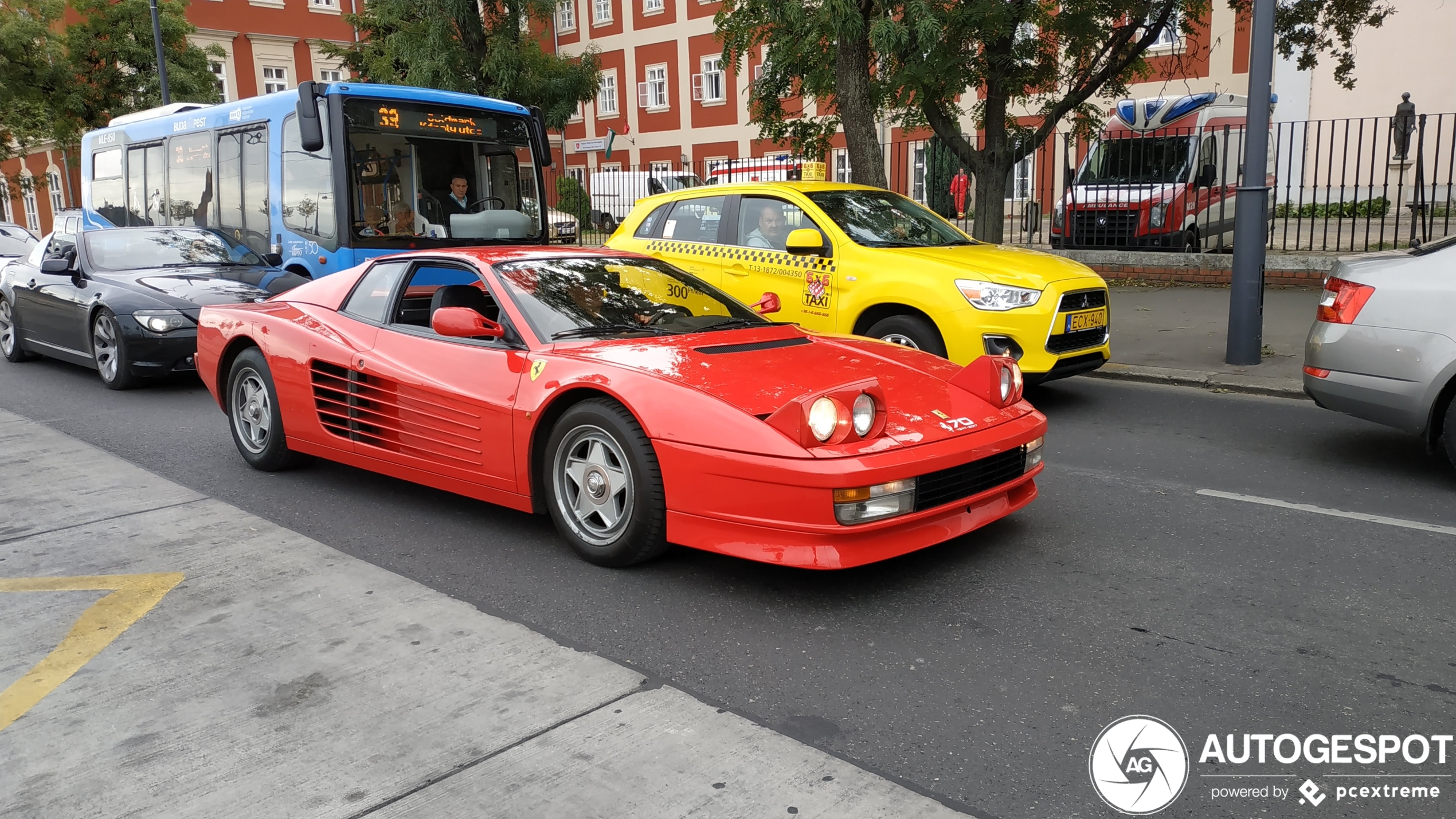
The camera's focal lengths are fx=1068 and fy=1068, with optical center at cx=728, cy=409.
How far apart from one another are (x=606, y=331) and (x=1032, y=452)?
6.35ft

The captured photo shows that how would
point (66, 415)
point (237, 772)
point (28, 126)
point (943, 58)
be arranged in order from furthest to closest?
1. point (28, 126)
2. point (943, 58)
3. point (66, 415)
4. point (237, 772)

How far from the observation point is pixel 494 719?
10.2 feet

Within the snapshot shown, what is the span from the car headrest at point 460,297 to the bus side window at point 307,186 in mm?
5801

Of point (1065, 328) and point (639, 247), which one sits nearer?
point (1065, 328)

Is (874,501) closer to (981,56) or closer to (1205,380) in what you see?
(1205,380)

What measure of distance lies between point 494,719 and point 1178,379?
7.26 metres

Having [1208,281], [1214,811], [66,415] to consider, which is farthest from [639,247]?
[1208,281]

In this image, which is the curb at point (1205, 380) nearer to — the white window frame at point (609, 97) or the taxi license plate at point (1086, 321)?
the taxi license plate at point (1086, 321)

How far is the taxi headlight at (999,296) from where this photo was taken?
7.25 m

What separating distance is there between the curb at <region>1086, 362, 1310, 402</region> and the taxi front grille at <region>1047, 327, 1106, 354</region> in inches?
48.6

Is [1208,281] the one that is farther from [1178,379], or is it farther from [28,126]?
[28,126]

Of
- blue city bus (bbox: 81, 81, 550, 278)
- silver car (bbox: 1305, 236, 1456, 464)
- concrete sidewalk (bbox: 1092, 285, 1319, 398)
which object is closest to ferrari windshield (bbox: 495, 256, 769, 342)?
silver car (bbox: 1305, 236, 1456, 464)

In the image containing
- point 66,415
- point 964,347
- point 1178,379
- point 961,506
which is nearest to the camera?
point 961,506

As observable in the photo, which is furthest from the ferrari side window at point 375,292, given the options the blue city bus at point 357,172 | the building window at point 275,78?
the building window at point 275,78
